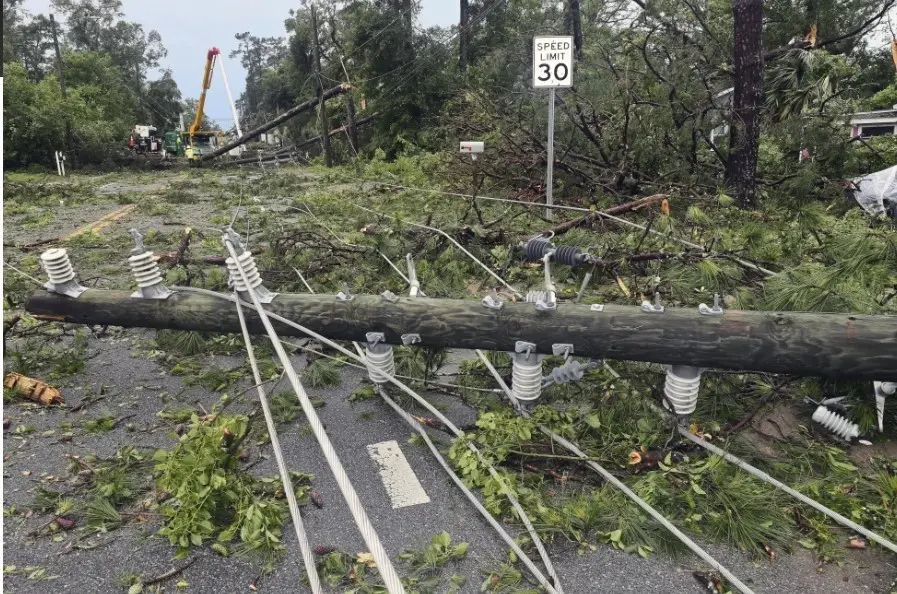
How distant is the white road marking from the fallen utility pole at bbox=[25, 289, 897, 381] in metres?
0.57

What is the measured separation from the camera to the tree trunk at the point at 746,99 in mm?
7633

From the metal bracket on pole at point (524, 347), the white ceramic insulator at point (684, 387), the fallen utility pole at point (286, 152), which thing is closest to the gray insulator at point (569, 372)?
the metal bracket on pole at point (524, 347)

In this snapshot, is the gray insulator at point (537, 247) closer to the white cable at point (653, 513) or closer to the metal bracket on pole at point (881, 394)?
the white cable at point (653, 513)

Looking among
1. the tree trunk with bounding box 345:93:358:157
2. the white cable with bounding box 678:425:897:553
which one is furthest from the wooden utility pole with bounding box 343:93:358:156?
the white cable with bounding box 678:425:897:553

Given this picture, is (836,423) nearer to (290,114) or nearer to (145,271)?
(145,271)

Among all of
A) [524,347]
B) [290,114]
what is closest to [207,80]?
[290,114]

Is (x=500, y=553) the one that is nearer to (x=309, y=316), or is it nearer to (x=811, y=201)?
(x=309, y=316)

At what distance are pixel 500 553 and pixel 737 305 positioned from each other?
8.84 ft

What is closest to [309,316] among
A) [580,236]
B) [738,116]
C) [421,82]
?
[580,236]

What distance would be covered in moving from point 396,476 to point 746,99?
296 inches

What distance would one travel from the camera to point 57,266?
3473 mm

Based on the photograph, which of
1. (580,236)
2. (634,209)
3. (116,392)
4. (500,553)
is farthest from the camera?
(634,209)

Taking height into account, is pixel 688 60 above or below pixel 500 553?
above

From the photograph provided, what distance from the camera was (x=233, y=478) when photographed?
2.66m
